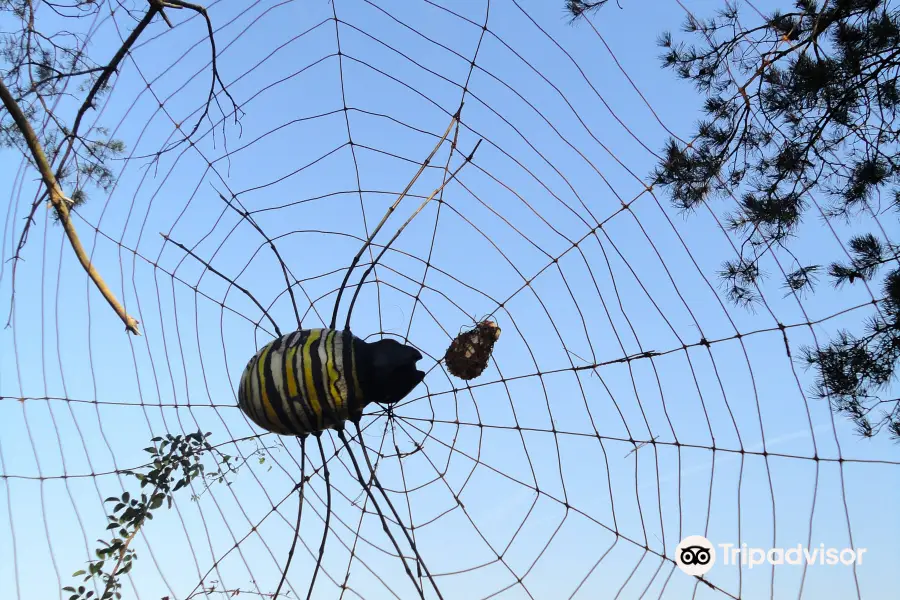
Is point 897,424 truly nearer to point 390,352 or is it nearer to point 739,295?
point 739,295

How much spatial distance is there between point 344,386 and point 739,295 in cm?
265

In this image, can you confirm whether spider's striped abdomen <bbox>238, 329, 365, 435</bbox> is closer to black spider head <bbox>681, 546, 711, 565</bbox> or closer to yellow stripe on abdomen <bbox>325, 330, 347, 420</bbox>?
yellow stripe on abdomen <bbox>325, 330, 347, 420</bbox>

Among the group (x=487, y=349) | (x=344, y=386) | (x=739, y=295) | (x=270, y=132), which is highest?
(x=739, y=295)

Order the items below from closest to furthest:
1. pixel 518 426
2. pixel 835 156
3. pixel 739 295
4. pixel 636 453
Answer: pixel 636 453
pixel 518 426
pixel 835 156
pixel 739 295

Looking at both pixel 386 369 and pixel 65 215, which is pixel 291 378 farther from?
pixel 65 215

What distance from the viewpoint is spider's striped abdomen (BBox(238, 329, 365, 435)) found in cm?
230

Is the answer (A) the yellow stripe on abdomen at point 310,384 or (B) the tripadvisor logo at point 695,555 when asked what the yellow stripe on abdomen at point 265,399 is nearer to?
(A) the yellow stripe on abdomen at point 310,384

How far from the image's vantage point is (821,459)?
2.86 m

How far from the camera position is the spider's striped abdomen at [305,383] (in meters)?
2.30

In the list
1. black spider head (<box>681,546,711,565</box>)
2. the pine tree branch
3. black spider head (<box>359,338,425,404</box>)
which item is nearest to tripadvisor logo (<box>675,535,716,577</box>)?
black spider head (<box>681,546,711,565</box>)

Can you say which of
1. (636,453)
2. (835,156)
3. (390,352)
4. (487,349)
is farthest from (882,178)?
(390,352)

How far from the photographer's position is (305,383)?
2297 millimetres

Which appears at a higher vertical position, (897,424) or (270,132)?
(270,132)

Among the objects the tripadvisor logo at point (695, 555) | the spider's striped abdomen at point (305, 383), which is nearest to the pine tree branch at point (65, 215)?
the spider's striped abdomen at point (305, 383)
